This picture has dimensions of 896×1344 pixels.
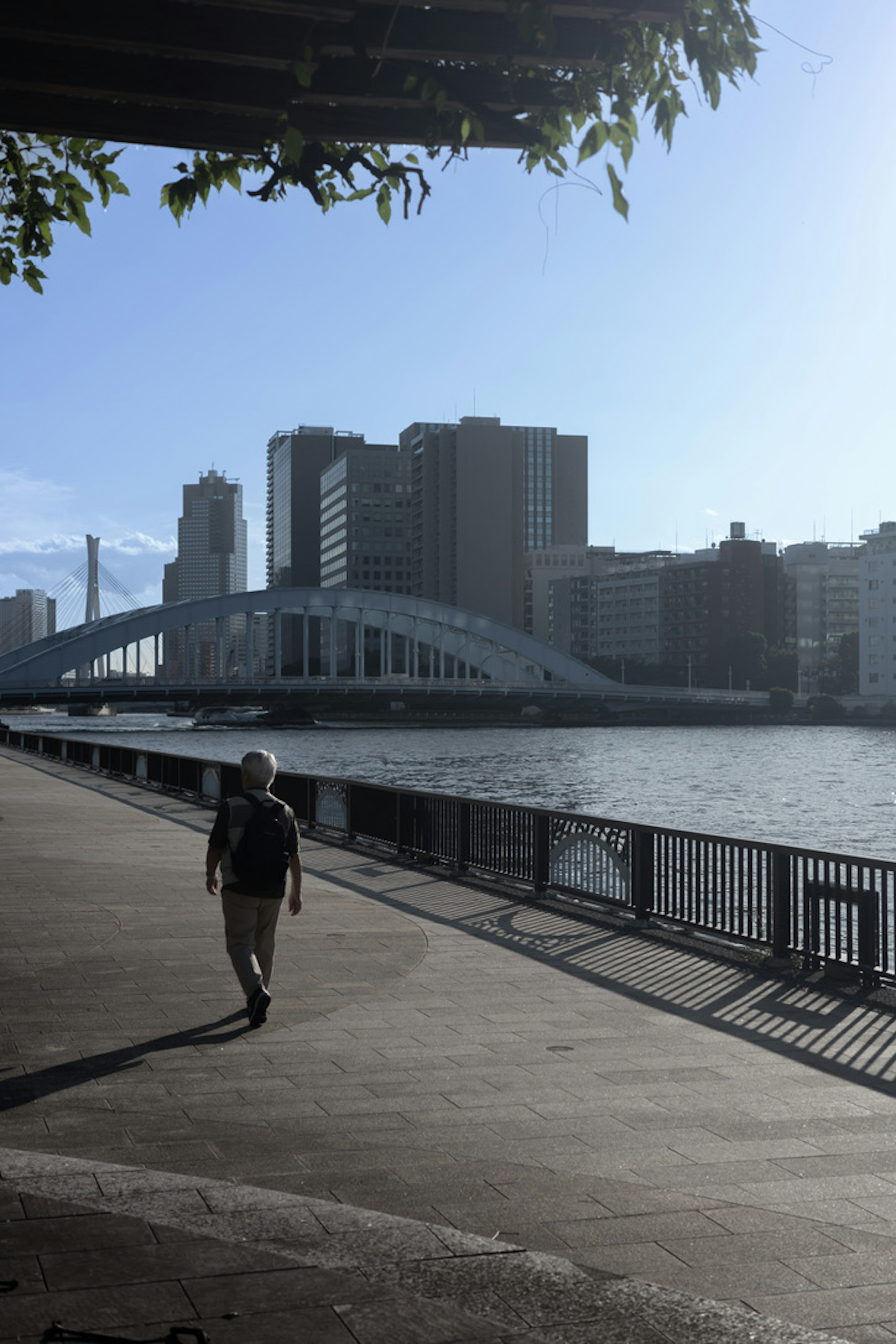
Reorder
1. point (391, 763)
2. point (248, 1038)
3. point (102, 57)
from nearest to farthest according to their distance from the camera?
1. point (102, 57)
2. point (248, 1038)
3. point (391, 763)

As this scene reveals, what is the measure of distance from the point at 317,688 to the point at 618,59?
97.8 m

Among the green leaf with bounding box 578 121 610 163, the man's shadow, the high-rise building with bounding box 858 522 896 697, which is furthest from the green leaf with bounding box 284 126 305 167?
the high-rise building with bounding box 858 522 896 697

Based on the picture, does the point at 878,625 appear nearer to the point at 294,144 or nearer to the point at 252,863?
the point at 252,863

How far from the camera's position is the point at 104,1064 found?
692cm

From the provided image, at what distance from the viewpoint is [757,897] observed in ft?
36.0

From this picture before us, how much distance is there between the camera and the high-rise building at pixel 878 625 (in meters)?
155

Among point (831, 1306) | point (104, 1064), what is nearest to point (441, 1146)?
point (831, 1306)

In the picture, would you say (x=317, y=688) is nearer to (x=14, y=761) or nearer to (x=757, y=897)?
(x=14, y=761)

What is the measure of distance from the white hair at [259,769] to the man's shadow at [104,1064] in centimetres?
142

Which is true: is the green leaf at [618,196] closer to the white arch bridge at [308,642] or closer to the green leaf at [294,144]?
the green leaf at [294,144]

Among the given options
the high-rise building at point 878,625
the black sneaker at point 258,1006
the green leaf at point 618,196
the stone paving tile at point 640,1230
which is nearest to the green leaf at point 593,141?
the green leaf at point 618,196

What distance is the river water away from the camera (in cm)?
4494

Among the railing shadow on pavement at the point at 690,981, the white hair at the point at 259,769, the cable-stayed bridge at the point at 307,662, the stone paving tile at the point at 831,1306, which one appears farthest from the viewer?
the cable-stayed bridge at the point at 307,662

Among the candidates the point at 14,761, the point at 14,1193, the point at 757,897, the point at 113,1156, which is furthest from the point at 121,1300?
the point at 14,761
